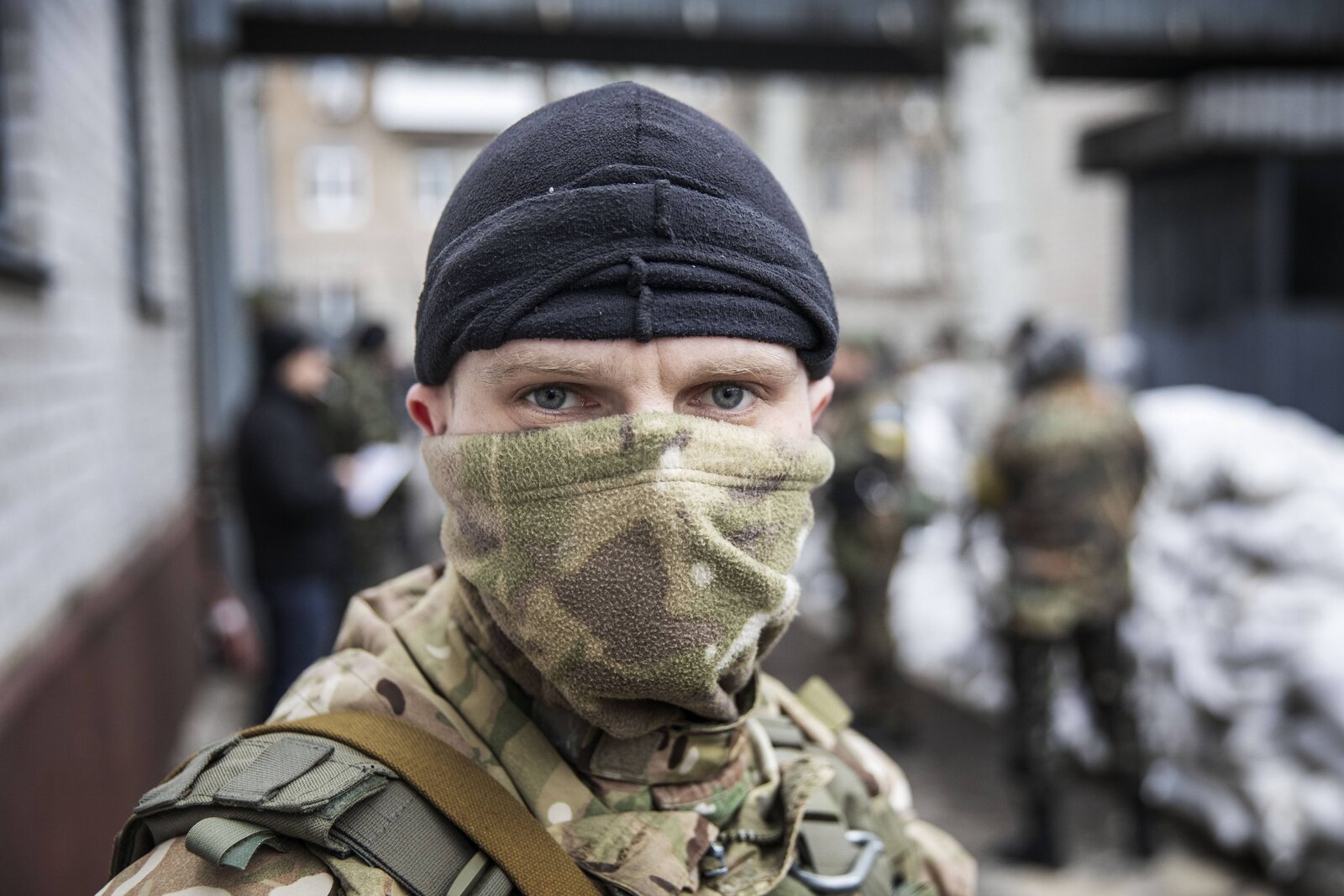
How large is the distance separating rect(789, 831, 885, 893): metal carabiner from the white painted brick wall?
2.02 m

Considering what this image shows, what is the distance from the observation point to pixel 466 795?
45.5 inches

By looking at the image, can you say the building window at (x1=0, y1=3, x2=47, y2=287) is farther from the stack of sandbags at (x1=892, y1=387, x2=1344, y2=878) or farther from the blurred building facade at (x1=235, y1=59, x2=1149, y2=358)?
the blurred building facade at (x1=235, y1=59, x2=1149, y2=358)

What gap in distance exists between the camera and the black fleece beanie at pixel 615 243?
116 centimetres

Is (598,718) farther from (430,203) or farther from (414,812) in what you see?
(430,203)

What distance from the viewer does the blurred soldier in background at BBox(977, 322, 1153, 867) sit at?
445 centimetres

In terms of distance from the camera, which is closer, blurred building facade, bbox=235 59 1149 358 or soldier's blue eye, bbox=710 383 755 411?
soldier's blue eye, bbox=710 383 755 411

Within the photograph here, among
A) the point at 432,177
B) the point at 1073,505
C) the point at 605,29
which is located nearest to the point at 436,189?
the point at 432,177

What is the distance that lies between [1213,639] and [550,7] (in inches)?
225

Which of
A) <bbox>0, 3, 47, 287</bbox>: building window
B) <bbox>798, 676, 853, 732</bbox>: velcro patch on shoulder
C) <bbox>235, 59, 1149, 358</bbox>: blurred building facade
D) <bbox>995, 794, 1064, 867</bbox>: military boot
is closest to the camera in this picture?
<bbox>798, 676, 853, 732</bbox>: velcro patch on shoulder

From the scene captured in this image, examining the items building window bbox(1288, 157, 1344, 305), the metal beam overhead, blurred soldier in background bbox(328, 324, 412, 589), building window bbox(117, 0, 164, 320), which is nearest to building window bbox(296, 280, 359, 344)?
the metal beam overhead

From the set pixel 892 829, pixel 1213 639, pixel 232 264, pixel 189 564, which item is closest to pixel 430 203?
pixel 232 264

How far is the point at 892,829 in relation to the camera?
5.02ft

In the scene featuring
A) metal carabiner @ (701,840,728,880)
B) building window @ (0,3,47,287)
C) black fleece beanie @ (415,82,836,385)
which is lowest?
metal carabiner @ (701,840,728,880)

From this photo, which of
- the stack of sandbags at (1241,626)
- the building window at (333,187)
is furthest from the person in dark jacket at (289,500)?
the building window at (333,187)
